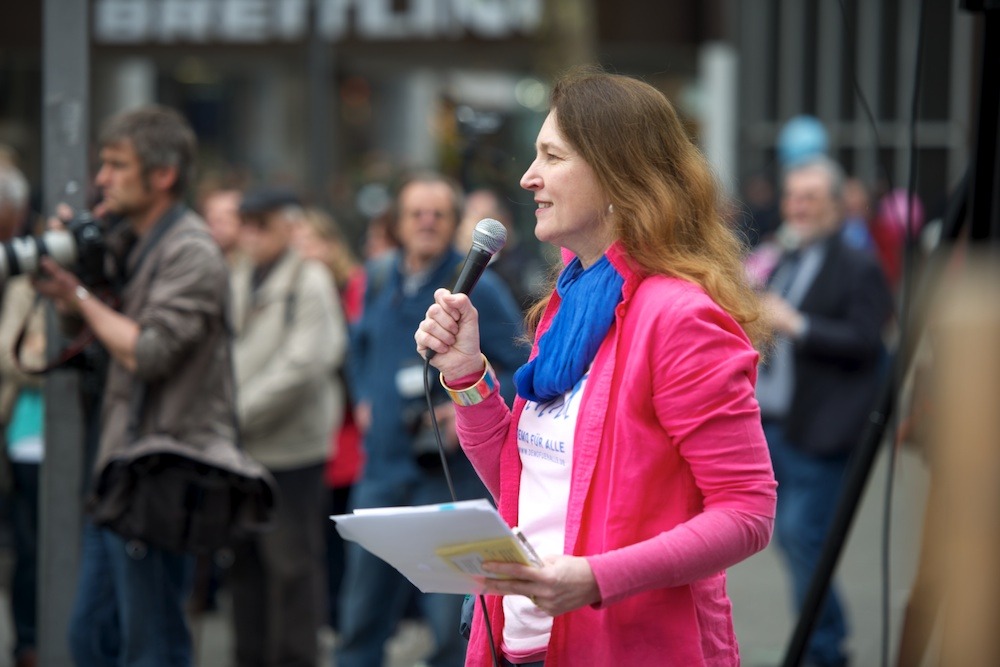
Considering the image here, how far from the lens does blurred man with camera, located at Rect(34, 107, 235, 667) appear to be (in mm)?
4234

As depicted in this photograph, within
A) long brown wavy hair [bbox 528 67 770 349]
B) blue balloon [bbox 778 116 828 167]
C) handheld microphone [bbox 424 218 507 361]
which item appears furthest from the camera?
blue balloon [bbox 778 116 828 167]

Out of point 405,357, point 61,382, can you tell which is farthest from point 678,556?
point 405,357

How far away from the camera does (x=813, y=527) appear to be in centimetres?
607

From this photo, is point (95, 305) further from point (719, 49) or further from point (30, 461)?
point (719, 49)

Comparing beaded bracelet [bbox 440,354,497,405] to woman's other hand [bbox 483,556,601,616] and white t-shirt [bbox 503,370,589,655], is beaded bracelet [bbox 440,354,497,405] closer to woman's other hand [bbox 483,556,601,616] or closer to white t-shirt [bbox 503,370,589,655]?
white t-shirt [bbox 503,370,589,655]

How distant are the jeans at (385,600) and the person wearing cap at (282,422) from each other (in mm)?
561

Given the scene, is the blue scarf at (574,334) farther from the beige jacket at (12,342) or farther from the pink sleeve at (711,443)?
the beige jacket at (12,342)

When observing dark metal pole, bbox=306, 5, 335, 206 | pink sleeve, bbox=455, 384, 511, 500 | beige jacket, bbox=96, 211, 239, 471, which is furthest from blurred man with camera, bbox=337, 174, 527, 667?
dark metal pole, bbox=306, 5, 335, 206

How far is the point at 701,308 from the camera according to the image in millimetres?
2416

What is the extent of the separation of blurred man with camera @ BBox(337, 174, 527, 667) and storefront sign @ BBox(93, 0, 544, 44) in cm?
1370

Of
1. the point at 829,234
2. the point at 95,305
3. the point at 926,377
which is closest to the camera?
the point at 926,377

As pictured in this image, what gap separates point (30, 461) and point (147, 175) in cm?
194

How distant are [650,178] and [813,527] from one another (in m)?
3.86

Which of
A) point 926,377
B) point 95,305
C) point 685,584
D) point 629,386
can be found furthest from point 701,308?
point 95,305
